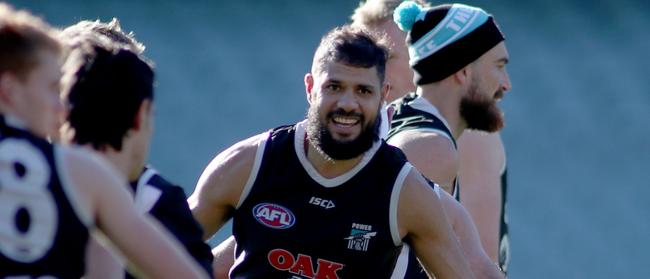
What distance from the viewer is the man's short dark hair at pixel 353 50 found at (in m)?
5.23

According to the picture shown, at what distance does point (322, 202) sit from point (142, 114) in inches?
61.2

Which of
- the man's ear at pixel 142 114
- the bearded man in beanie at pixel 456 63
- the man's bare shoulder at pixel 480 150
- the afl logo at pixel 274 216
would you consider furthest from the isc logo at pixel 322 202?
the man's bare shoulder at pixel 480 150

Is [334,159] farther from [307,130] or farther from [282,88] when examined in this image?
[282,88]

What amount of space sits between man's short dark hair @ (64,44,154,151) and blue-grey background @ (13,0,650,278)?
1062 cm

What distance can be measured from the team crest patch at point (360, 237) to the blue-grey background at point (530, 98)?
9158 millimetres

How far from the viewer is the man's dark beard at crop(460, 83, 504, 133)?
6.70m

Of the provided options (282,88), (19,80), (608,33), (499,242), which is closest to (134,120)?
(19,80)

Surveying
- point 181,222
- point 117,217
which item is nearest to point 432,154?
point 181,222

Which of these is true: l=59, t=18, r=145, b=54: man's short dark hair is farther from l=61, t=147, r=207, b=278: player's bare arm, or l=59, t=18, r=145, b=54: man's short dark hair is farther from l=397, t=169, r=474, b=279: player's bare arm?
l=397, t=169, r=474, b=279: player's bare arm

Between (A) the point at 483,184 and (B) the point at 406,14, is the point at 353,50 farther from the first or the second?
(A) the point at 483,184

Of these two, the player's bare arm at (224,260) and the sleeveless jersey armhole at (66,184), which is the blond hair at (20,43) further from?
the player's bare arm at (224,260)

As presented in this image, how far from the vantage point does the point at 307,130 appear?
5.31m

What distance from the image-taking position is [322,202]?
5.18m

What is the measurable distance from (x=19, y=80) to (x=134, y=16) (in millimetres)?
11920
